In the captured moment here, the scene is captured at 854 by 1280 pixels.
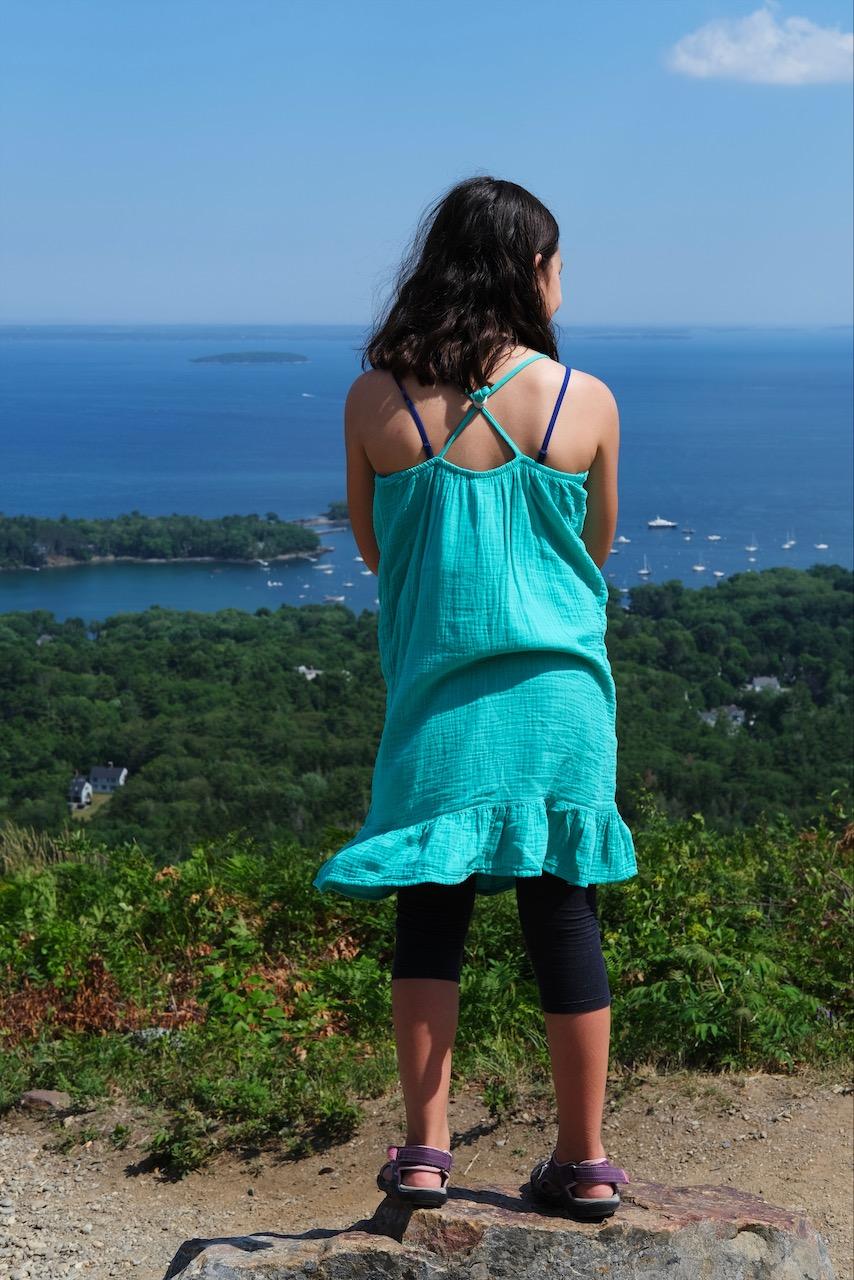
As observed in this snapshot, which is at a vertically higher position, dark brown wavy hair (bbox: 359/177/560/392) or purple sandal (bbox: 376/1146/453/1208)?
dark brown wavy hair (bbox: 359/177/560/392)

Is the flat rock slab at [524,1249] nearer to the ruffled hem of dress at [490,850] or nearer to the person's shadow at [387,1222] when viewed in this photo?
the person's shadow at [387,1222]

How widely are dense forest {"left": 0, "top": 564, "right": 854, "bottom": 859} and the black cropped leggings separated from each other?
703 cm

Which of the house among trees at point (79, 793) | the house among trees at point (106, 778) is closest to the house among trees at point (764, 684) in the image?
the house among trees at point (106, 778)

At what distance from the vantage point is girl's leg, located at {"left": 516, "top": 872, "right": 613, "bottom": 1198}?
6.13 feet

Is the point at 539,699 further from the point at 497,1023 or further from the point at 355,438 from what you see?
the point at 497,1023

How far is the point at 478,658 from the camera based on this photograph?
1830 mm

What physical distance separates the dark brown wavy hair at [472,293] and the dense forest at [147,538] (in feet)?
152

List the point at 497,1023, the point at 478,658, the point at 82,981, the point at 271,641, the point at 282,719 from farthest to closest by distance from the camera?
the point at 271,641 < the point at 282,719 < the point at 82,981 < the point at 497,1023 < the point at 478,658

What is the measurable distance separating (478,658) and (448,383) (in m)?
0.42

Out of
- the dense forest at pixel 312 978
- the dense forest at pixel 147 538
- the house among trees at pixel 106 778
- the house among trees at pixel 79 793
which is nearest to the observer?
the dense forest at pixel 312 978

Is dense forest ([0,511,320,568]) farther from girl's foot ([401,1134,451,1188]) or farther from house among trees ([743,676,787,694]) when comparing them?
girl's foot ([401,1134,451,1188])

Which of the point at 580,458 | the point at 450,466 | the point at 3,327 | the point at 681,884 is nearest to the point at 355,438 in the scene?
the point at 450,466

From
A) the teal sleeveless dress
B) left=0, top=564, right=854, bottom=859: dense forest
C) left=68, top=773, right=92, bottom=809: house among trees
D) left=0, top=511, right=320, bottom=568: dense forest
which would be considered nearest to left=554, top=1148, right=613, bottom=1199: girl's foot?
the teal sleeveless dress

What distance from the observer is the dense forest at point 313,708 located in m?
15.1
